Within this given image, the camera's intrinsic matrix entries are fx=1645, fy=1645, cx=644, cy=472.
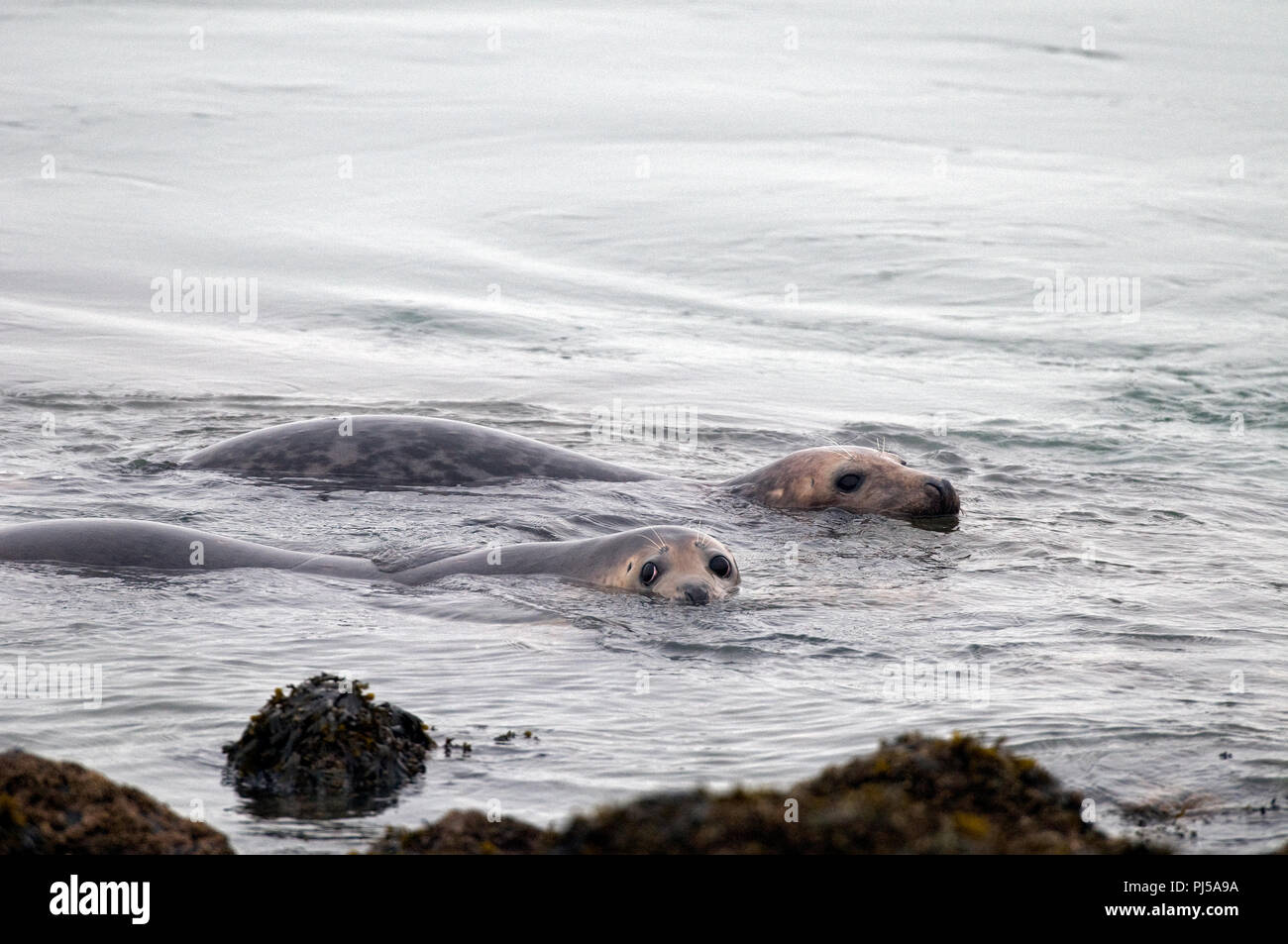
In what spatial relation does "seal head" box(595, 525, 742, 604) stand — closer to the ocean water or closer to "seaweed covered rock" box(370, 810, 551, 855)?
the ocean water

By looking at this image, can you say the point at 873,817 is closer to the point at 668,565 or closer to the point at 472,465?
the point at 668,565

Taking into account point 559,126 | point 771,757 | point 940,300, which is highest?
point 559,126

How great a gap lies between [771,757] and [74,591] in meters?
3.36

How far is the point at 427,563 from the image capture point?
25.6 feet

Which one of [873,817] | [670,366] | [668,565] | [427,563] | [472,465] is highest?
[670,366]

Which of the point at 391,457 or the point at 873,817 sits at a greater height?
the point at 873,817

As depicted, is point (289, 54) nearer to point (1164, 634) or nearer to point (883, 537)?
point (883, 537)

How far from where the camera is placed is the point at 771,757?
202 inches

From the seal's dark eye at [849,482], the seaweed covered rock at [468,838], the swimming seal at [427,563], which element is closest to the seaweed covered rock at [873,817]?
the seaweed covered rock at [468,838]

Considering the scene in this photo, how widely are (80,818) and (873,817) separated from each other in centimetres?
183

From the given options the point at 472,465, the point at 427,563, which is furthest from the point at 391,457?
the point at 427,563

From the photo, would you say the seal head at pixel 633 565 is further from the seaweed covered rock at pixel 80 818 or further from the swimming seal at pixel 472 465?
the seaweed covered rock at pixel 80 818

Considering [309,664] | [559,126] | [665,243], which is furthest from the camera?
[559,126]

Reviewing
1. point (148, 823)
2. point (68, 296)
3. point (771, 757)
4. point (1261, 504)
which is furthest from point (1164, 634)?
point (68, 296)
